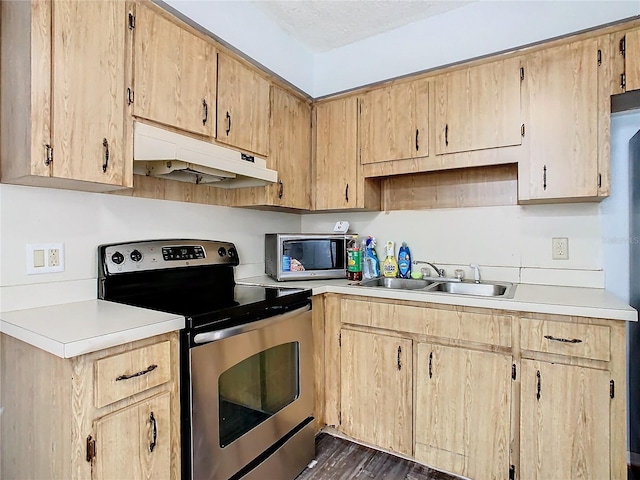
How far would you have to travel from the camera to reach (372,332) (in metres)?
1.94

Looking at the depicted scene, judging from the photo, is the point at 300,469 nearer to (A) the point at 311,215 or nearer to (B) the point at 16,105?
(A) the point at 311,215

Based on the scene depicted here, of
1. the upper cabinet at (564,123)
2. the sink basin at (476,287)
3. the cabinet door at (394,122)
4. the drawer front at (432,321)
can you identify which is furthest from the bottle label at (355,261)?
the upper cabinet at (564,123)

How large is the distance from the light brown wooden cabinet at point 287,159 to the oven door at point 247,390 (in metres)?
0.76

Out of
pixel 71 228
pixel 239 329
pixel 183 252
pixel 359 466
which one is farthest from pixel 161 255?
pixel 359 466

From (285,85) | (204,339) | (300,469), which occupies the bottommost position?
(300,469)

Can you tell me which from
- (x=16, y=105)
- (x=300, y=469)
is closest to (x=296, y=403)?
(x=300, y=469)

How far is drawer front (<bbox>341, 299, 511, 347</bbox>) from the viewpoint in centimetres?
161

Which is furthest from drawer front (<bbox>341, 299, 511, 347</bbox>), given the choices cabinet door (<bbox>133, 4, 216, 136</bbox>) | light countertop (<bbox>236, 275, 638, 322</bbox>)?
cabinet door (<bbox>133, 4, 216, 136</bbox>)

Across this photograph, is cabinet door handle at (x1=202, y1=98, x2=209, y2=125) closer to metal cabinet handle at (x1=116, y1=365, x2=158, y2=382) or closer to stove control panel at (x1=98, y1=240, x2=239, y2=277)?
stove control panel at (x1=98, y1=240, x2=239, y2=277)

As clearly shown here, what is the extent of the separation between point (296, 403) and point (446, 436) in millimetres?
744

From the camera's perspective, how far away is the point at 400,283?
2338mm

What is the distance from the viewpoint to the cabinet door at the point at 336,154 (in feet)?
7.72

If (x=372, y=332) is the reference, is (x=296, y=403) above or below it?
below

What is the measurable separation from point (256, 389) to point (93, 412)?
0.68m
